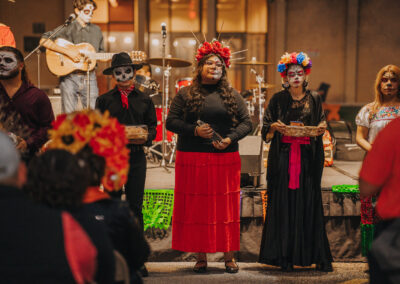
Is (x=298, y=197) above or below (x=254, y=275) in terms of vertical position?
above

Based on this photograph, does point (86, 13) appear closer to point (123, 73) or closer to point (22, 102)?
point (123, 73)

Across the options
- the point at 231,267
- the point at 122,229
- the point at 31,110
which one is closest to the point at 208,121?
the point at 231,267

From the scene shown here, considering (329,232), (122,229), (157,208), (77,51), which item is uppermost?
(77,51)

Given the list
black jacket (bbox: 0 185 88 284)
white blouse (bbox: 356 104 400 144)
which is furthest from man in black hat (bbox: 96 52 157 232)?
black jacket (bbox: 0 185 88 284)

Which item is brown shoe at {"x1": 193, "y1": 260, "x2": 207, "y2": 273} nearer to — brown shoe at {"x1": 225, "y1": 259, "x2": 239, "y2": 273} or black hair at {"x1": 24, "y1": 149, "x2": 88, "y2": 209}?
brown shoe at {"x1": 225, "y1": 259, "x2": 239, "y2": 273}

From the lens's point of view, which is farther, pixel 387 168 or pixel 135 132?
pixel 135 132

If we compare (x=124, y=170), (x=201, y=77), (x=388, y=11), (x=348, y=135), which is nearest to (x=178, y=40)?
(x=388, y=11)

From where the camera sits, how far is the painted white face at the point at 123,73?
13.9 ft

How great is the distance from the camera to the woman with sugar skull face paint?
178 inches

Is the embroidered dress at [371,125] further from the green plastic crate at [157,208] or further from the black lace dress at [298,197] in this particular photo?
the green plastic crate at [157,208]

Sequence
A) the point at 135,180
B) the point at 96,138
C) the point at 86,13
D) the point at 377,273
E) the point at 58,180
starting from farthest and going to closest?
the point at 86,13 < the point at 135,180 < the point at 96,138 < the point at 377,273 < the point at 58,180

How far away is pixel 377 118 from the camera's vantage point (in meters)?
4.44

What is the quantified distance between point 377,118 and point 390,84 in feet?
0.98

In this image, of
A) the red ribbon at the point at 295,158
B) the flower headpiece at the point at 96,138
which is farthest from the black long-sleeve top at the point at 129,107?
the flower headpiece at the point at 96,138
